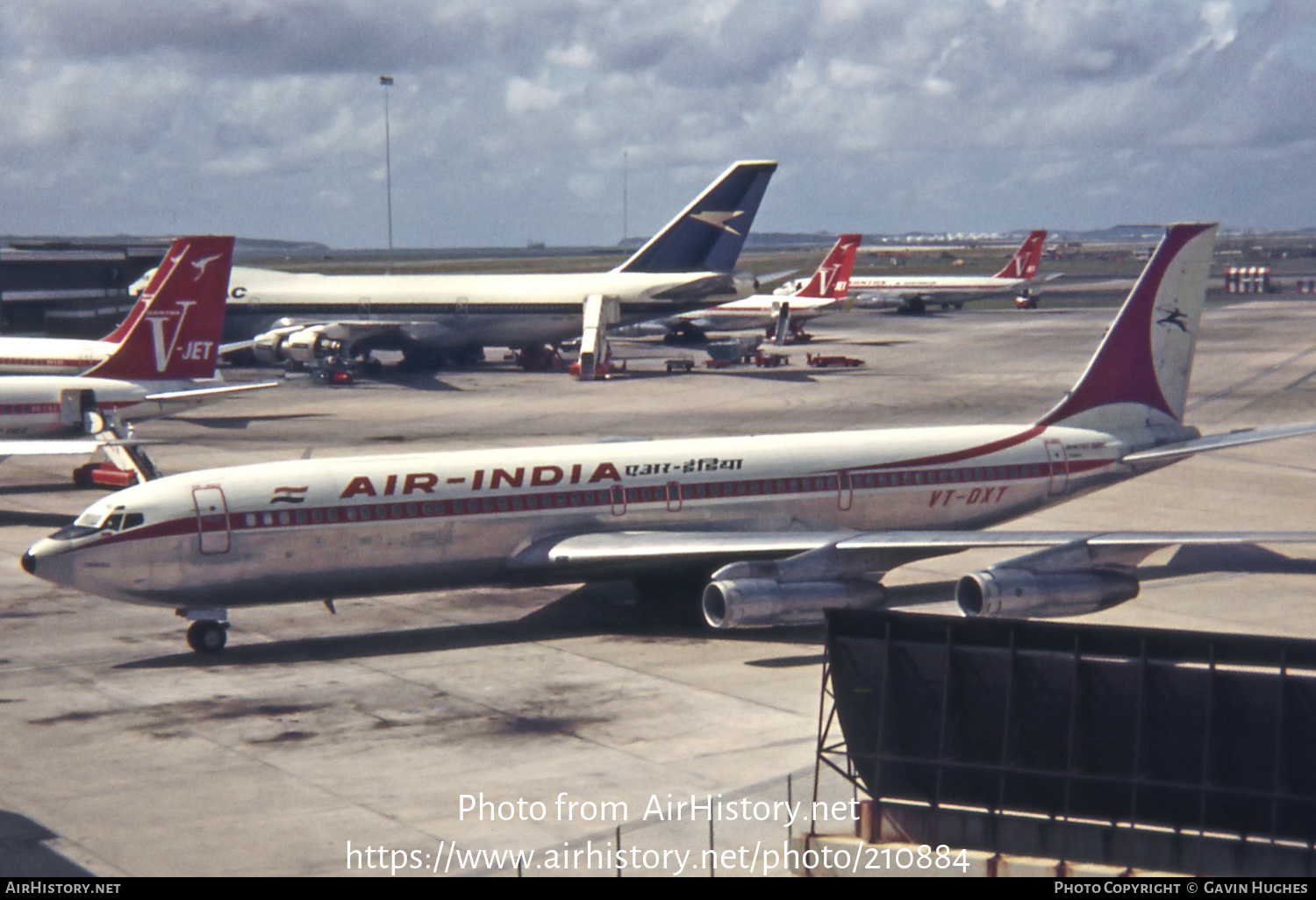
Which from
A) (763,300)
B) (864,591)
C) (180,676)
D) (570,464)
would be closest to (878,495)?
(864,591)

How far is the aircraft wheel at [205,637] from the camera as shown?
28953 mm

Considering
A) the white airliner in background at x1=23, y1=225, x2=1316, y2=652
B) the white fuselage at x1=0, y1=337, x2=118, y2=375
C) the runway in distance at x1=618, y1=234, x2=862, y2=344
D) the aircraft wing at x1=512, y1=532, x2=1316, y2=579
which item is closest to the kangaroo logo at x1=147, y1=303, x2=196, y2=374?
the white fuselage at x1=0, y1=337, x2=118, y2=375

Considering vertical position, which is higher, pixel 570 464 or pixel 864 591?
pixel 570 464

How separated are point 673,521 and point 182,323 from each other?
2774 cm

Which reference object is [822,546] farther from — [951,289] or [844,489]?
[951,289]

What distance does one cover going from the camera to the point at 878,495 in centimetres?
3409

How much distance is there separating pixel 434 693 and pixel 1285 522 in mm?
27342

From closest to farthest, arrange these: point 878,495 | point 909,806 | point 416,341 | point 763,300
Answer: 1. point 909,806
2. point 878,495
3. point 416,341
4. point 763,300

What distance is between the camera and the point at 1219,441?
113ft

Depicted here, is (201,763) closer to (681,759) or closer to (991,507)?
(681,759)

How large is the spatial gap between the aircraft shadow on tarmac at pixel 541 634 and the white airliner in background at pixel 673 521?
2.46ft

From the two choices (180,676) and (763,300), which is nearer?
(180,676)

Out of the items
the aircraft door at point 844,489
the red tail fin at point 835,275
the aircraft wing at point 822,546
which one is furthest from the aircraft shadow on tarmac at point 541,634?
the red tail fin at point 835,275

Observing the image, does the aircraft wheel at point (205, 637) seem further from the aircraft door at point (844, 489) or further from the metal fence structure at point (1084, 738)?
the metal fence structure at point (1084, 738)
